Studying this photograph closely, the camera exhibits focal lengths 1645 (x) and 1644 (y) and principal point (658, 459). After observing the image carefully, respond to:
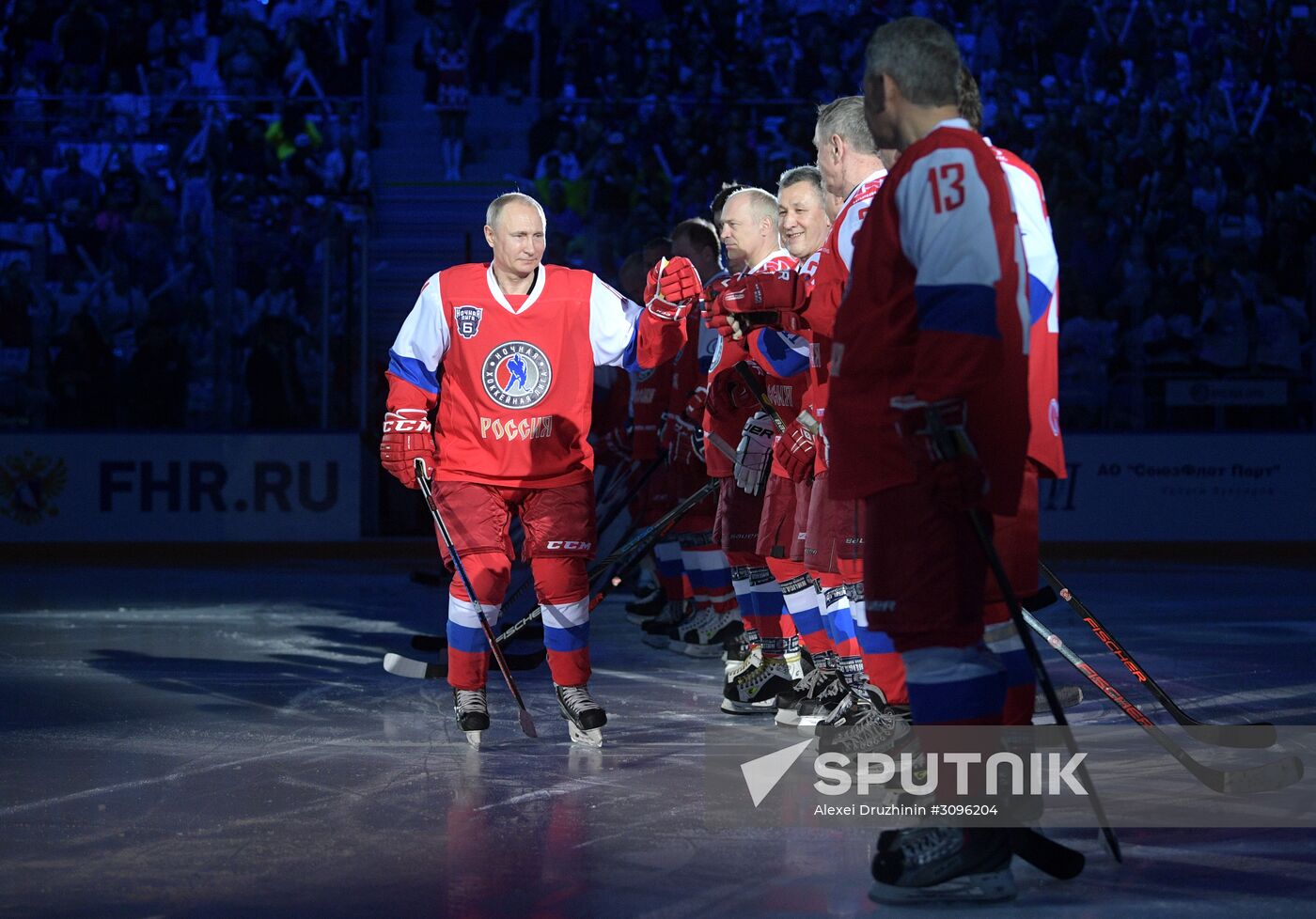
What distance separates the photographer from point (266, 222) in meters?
11.0

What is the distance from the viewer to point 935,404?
3004 millimetres

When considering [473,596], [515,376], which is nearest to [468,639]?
[473,596]

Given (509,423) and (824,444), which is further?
(509,423)

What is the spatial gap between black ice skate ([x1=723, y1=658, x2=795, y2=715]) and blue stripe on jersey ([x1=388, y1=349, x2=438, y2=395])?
4.64 ft

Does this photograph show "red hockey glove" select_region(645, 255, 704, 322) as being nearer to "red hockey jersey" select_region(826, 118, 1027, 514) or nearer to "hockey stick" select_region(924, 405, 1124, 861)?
"red hockey jersey" select_region(826, 118, 1027, 514)

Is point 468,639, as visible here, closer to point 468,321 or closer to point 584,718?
point 584,718

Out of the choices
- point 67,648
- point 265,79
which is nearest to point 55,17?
point 265,79

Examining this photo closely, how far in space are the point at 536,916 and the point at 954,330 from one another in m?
1.32

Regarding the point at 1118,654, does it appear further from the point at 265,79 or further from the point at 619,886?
the point at 265,79

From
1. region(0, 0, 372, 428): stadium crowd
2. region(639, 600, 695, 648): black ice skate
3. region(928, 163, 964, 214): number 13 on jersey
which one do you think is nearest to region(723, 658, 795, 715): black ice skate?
region(639, 600, 695, 648): black ice skate

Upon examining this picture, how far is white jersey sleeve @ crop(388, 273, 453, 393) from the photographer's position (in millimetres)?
5090

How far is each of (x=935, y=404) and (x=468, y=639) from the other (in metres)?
2.42

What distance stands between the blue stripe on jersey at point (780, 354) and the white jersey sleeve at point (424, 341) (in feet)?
3.22

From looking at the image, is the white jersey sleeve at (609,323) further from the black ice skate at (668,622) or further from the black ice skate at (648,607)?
the black ice skate at (648,607)
